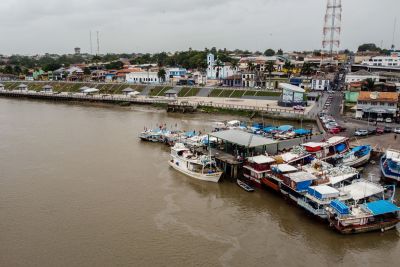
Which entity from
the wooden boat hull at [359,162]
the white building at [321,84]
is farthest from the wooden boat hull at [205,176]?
the white building at [321,84]

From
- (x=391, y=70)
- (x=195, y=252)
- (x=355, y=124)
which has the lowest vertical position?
(x=195, y=252)

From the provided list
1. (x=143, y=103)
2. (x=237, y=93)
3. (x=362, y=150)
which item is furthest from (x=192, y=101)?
(x=362, y=150)

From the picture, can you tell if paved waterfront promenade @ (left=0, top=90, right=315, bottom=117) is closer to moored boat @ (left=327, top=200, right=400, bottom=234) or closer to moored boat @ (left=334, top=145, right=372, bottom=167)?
moored boat @ (left=334, top=145, right=372, bottom=167)

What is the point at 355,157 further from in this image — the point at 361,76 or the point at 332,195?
the point at 361,76

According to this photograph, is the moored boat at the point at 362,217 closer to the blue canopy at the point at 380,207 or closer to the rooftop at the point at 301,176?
the blue canopy at the point at 380,207

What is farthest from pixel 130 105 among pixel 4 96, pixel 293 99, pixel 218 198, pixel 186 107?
pixel 218 198

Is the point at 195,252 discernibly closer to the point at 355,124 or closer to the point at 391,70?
the point at 355,124
